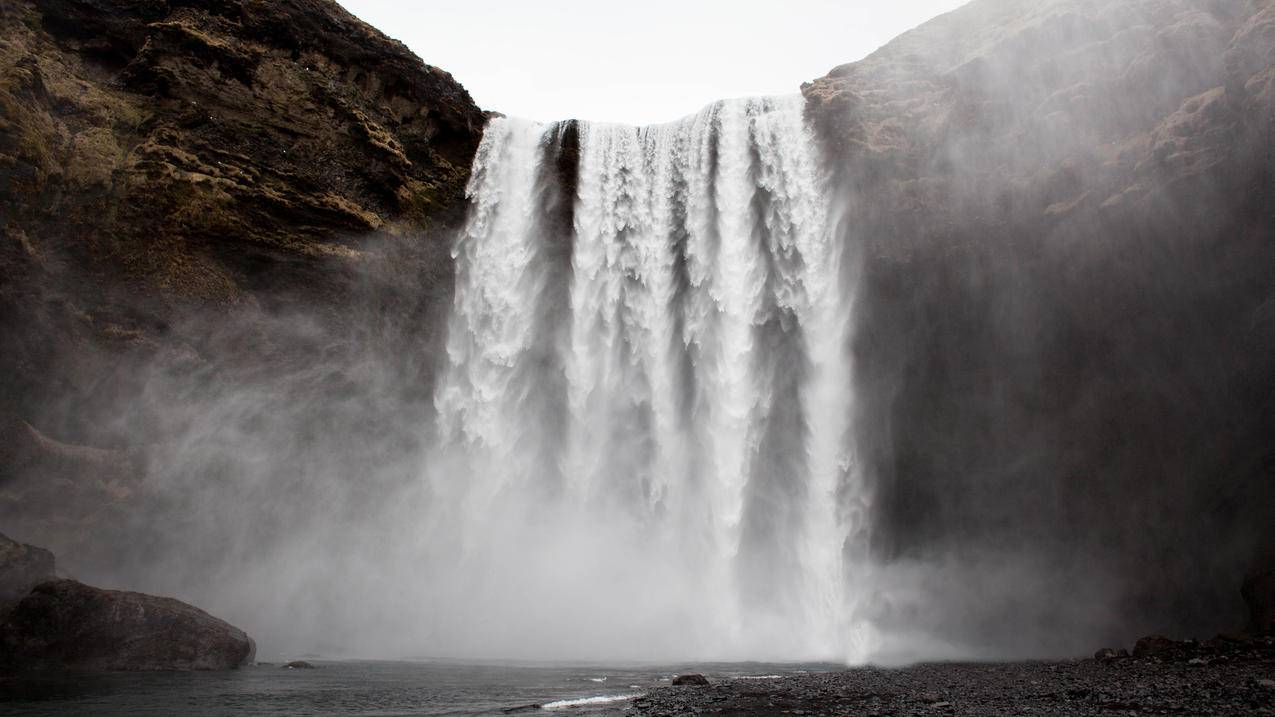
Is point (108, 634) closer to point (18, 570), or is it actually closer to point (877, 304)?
point (18, 570)

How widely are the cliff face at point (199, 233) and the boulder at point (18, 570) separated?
8.14 ft

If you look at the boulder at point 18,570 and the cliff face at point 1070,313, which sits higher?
the cliff face at point 1070,313

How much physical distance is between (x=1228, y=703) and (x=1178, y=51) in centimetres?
1973

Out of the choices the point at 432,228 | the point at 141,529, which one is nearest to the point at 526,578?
the point at 141,529

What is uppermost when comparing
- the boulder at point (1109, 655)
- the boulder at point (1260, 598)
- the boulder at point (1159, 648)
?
the boulder at point (1260, 598)

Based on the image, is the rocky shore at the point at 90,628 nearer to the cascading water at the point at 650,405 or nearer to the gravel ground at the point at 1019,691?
the cascading water at the point at 650,405

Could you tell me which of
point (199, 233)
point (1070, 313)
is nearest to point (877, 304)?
point (1070, 313)

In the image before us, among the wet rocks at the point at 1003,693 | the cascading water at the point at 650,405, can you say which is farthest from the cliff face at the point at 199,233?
A: the wet rocks at the point at 1003,693

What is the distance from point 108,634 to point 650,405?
15.7 metres

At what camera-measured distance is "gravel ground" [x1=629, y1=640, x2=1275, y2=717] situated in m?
9.69

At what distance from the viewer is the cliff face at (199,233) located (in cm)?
1911

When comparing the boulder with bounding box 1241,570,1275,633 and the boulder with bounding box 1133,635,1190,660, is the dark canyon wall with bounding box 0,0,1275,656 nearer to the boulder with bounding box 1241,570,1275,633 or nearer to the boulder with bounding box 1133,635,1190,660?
the boulder with bounding box 1241,570,1275,633

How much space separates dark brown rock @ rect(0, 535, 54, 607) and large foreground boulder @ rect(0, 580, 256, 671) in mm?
667

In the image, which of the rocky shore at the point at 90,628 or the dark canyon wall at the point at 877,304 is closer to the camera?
the rocky shore at the point at 90,628
